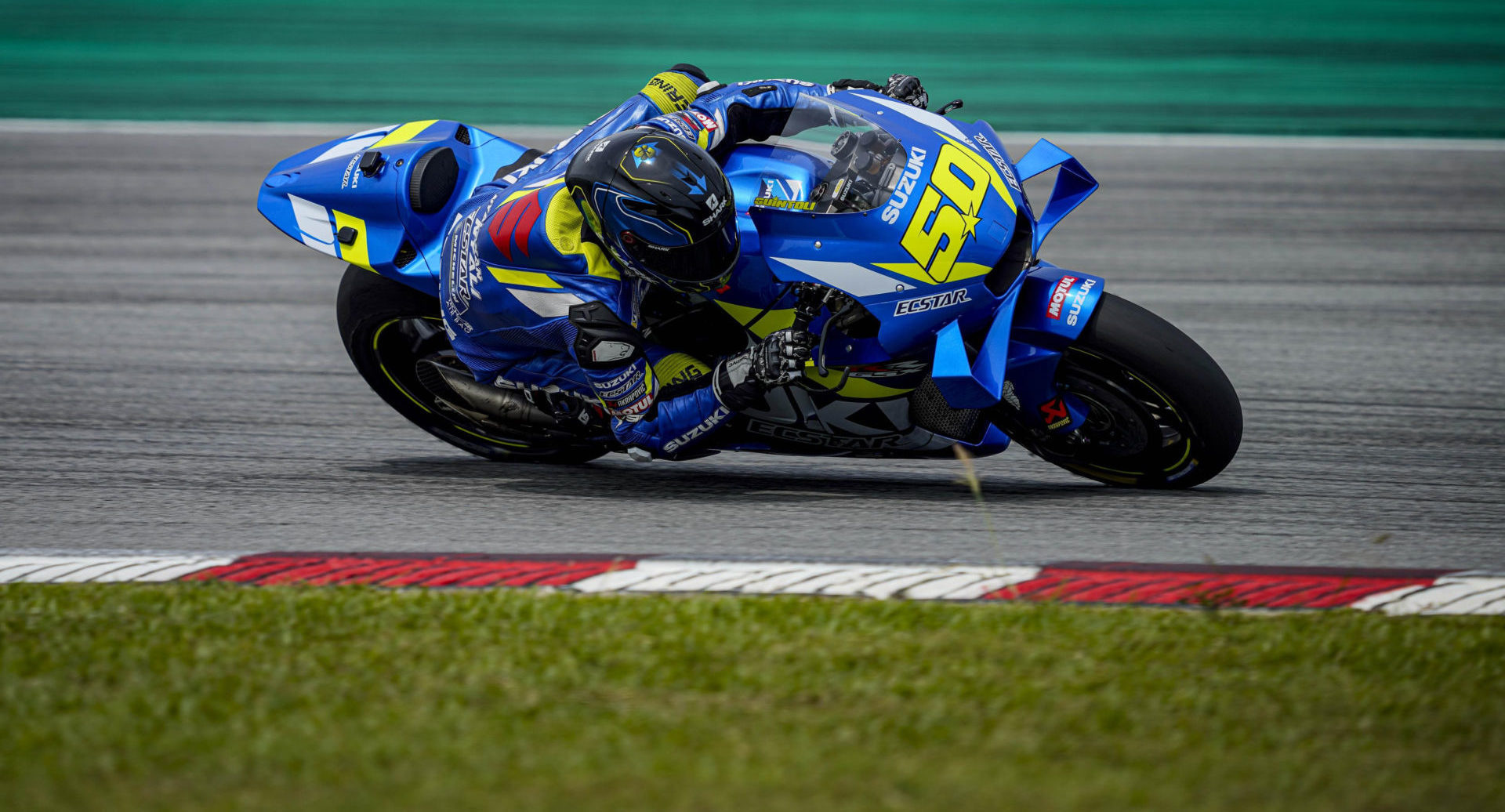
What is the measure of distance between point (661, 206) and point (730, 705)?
147cm

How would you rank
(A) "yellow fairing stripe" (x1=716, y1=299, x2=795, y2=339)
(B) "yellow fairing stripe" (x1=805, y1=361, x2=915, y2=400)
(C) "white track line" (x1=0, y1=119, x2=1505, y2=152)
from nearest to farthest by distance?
(A) "yellow fairing stripe" (x1=716, y1=299, x2=795, y2=339), (B) "yellow fairing stripe" (x1=805, y1=361, x2=915, y2=400), (C) "white track line" (x1=0, y1=119, x2=1505, y2=152)

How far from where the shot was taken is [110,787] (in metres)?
2.60

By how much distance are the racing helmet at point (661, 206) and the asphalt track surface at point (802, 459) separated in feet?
2.76

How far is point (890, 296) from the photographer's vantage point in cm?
386

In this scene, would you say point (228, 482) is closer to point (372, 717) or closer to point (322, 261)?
point (372, 717)

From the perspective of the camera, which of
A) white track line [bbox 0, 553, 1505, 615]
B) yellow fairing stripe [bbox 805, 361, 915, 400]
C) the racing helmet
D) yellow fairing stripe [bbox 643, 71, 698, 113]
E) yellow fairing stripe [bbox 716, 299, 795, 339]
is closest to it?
white track line [bbox 0, 553, 1505, 615]

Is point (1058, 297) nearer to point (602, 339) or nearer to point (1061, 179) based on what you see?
point (1061, 179)

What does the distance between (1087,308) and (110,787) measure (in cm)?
271

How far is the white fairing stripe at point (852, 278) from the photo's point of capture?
12.6 ft

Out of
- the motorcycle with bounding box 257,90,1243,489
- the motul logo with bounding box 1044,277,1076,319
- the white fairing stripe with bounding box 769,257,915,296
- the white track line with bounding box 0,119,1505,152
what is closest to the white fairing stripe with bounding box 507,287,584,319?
the motorcycle with bounding box 257,90,1243,489

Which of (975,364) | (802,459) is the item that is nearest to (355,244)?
(802,459)

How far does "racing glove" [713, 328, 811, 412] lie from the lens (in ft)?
12.8

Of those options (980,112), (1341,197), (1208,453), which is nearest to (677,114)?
(1208,453)

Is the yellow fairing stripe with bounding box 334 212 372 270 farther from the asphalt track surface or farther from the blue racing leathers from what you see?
the asphalt track surface
